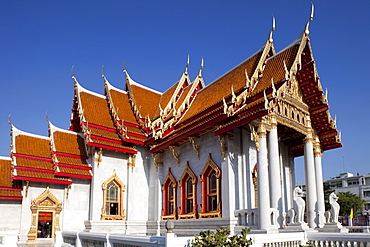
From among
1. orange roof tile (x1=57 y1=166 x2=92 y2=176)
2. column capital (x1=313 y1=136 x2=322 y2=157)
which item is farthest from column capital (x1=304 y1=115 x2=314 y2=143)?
orange roof tile (x1=57 y1=166 x2=92 y2=176)

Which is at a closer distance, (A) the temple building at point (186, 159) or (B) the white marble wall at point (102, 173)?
(A) the temple building at point (186, 159)

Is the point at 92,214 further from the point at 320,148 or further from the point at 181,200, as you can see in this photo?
the point at 320,148

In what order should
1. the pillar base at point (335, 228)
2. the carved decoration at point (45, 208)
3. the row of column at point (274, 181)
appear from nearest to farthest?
the pillar base at point (335, 228)
the row of column at point (274, 181)
the carved decoration at point (45, 208)

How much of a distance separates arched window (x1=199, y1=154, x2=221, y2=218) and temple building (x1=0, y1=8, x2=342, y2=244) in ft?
0.13

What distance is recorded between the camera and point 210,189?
1434 cm

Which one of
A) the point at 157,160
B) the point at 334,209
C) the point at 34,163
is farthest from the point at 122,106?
the point at 334,209

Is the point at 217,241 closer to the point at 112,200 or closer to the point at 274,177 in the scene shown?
the point at 274,177

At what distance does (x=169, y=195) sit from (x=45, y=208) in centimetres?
553

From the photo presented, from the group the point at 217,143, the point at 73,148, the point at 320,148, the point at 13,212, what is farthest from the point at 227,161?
the point at 13,212

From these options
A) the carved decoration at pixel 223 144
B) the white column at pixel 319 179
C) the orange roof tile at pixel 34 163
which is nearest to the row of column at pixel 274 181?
the white column at pixel 319 179

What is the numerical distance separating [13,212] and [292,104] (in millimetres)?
13049

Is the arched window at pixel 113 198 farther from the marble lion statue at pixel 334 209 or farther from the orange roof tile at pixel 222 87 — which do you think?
the marble lion statue at pixel 334 209

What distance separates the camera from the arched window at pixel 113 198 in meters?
16.8

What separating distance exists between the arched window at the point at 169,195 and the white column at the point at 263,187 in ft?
18.5
